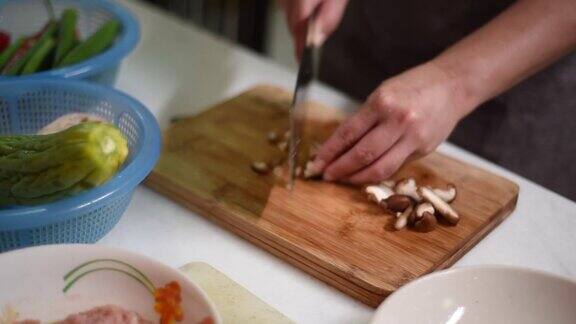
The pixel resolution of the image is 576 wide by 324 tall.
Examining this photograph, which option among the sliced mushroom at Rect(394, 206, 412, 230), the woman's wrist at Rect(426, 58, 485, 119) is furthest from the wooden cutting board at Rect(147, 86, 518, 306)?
the woman's wrist at Rect(426, 58, 485, 119)

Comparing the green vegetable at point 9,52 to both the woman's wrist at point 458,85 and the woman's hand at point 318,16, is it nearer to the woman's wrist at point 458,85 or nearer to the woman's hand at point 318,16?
the woman's hand at point 318,16

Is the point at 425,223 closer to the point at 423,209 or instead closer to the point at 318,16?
the point at 423,209

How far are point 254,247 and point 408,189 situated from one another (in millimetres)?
237

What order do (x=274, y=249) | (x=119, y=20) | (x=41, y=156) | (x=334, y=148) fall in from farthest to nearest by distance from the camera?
(x=119, y=20) → (x=334, y=148) → (x=274, y=249) → (x=41, y=156)

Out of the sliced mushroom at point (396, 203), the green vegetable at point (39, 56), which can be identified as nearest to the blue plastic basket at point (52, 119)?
the green vegetable at point (39, 56)

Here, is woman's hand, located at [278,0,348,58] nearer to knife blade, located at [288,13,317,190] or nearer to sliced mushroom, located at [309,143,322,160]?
knife blade, located at [288,13,317,190]

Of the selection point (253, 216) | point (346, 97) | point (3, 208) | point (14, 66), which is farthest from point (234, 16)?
point (3, 208)

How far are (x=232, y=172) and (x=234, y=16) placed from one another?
1468 millimetres

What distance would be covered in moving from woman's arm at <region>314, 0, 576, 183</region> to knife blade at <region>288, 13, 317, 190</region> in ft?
0.15

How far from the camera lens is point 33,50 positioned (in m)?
1.16

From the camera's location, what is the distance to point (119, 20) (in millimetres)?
1244

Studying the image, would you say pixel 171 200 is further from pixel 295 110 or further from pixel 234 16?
pixel 234 16

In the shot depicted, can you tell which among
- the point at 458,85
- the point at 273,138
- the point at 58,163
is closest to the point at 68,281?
the point at 58,163

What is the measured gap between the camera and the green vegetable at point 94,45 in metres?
1.16
